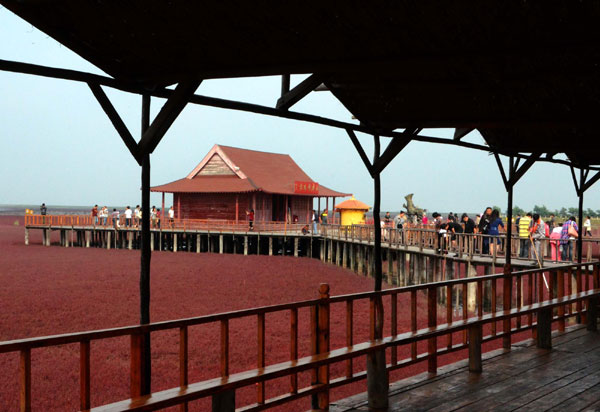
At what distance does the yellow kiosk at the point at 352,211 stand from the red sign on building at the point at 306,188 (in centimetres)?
359

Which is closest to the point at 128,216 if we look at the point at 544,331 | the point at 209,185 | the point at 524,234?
the point at 209,185

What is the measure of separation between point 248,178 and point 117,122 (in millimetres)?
34255

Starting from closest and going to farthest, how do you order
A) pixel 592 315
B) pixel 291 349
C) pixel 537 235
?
pixel 291 349 < pixel 592 315 < pixel 537 235

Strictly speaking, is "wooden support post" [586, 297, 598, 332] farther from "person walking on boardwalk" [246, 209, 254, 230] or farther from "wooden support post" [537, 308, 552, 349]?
"person walking on boardwalk" [246, 209, 254, 230]

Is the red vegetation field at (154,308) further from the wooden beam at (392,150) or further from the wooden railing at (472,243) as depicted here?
the wooden beam at (392,150)

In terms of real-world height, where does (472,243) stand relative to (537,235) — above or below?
below

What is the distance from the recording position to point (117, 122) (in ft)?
16.8

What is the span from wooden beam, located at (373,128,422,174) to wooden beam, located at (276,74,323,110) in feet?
6.11

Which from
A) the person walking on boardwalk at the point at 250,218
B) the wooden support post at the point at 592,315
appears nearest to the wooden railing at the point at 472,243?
the wooden support post at the point at 592,315

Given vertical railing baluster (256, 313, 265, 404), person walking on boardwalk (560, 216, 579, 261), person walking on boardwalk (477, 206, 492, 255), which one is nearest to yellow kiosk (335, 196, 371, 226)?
person walking on boardwalk (477, 206, 492, 255)

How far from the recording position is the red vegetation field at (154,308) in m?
11.2

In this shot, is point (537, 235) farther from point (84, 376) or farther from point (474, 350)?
point (84, 376)

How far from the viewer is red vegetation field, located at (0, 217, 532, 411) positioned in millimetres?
11234

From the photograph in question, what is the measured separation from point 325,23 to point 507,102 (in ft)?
11.4
